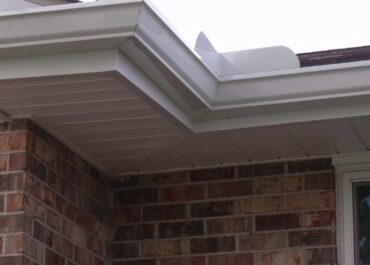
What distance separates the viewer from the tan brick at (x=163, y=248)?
5.64m

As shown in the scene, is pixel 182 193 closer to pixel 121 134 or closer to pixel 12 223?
pixel 121 134

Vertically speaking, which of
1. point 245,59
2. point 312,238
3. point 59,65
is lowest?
point 312,238

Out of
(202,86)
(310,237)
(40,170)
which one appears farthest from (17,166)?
(310,237)

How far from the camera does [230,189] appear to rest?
568cm

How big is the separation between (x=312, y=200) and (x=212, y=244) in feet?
1.91

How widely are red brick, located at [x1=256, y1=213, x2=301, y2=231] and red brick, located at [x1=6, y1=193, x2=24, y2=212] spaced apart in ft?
4.36

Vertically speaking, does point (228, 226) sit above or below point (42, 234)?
above

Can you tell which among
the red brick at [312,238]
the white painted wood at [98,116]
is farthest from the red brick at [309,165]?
the white painted wood at [98,116]

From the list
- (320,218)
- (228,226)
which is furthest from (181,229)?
(320,218)

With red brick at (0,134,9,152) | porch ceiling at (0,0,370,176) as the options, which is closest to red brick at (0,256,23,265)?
red brick at (0,134,9,152)

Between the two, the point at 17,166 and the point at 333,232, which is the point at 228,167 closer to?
the point at 333,232

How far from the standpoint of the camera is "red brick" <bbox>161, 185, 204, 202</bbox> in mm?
5738

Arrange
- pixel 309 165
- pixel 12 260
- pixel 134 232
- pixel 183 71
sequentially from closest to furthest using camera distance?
1. pixel 183 71
2. pixel 12 260
3. pixel 309 165
4. pixel 134 232

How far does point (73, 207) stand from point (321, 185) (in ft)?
4.30
